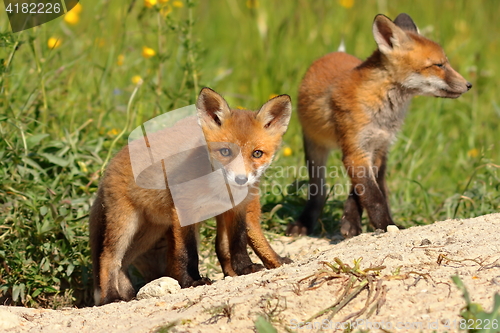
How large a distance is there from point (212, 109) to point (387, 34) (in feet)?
7.24

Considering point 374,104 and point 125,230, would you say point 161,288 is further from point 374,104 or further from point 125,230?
point 374,104

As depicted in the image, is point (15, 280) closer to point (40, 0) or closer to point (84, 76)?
point (40, 0)

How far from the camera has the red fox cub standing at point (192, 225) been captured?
3.95 metres

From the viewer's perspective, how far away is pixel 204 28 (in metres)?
9.76

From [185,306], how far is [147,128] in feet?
8.38

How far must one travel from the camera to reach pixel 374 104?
17.4 ft

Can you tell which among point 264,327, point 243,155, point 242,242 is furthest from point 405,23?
point 264,327

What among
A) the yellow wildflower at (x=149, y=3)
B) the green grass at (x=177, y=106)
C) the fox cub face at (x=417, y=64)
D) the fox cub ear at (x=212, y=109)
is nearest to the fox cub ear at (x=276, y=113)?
the fox cub ear at (x=212, y=109)

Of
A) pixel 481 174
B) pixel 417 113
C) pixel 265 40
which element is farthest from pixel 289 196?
pixel 265 40

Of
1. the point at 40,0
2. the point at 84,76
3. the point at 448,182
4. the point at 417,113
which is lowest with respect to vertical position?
the point at 448,182

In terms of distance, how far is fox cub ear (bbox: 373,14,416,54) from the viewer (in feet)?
17.6

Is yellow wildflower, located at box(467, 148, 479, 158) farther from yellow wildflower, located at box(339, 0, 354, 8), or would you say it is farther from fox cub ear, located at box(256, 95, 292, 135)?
fox cub ear, located at box(256, 95, 292, 135)

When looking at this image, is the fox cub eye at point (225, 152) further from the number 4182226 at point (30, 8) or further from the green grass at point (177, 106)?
the number 4182226 at point (30, 8)

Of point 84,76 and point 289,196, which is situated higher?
point 84,76
